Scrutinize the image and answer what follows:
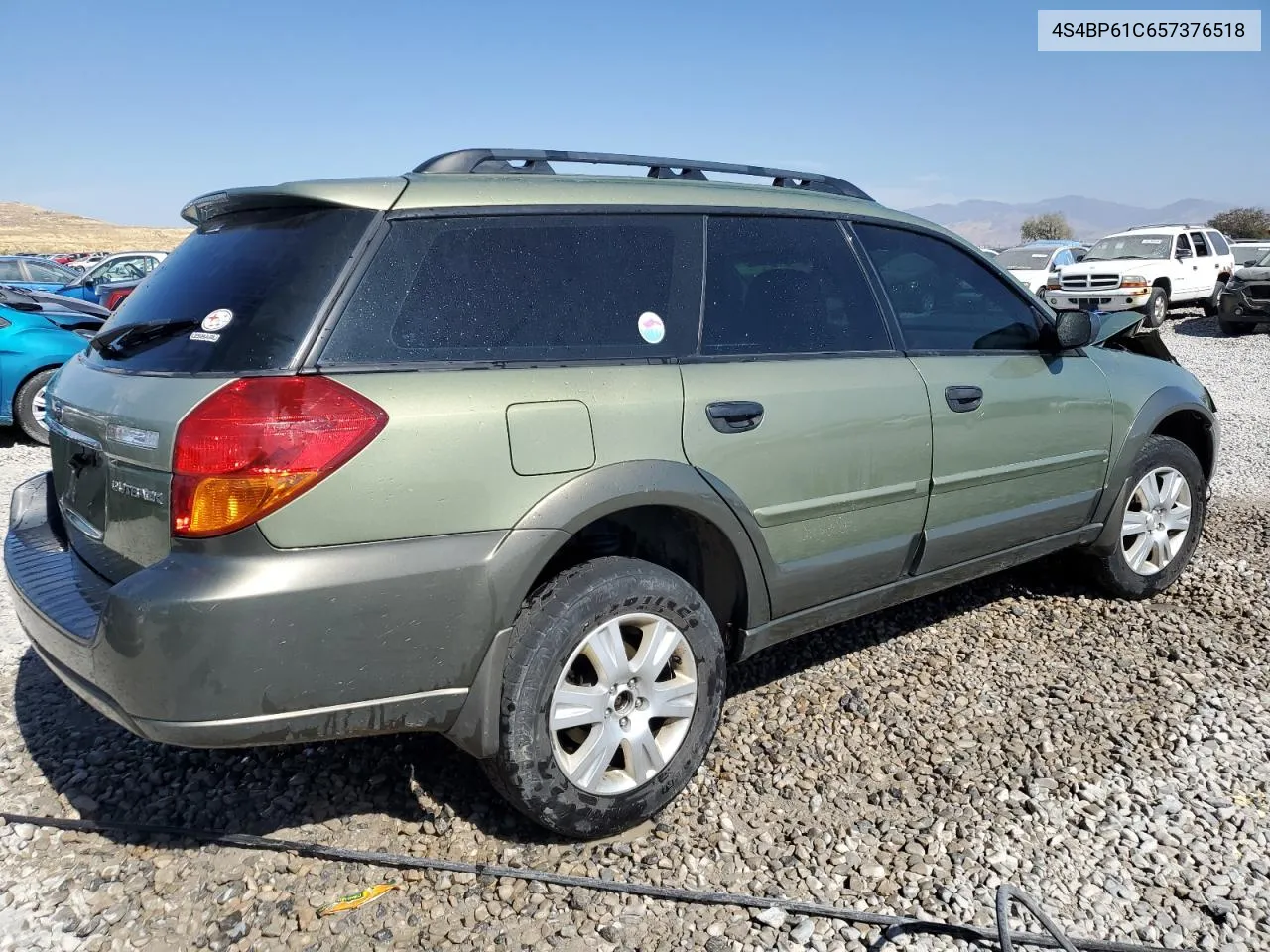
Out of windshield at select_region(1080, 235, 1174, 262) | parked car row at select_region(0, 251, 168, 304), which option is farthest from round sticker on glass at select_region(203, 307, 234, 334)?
windshield at select_region(1080, 235, 1174, 262)

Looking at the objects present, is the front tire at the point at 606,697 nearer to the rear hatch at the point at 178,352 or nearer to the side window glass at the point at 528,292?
the side window glass at the point at 528,292

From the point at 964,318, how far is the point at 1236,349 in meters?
14.8

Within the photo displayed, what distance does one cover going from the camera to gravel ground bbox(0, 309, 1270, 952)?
2455mm

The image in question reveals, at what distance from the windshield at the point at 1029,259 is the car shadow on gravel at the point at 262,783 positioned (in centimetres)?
1999

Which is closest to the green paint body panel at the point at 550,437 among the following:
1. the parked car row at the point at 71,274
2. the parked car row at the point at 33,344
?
the parked car row at the point at 33,344

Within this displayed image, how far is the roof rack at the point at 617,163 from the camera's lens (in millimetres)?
2852

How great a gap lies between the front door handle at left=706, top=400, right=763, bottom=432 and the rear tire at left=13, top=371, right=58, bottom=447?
7525 millimetres

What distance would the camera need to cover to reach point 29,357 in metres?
8.26

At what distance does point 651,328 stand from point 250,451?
119cm

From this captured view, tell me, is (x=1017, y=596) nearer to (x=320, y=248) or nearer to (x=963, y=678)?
(x=963, y=678)

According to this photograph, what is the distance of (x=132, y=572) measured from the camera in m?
2.38

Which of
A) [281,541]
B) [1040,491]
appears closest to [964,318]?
[1040,491]

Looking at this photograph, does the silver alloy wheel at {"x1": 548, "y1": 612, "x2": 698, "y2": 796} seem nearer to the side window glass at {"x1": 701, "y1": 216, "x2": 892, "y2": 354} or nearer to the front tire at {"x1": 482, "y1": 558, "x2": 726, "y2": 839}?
the front tire at {"x1": 482, "y1": 558, "x2": 726, "y2": 839}

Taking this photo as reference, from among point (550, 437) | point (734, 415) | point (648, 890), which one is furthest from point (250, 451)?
point (648, 890)
